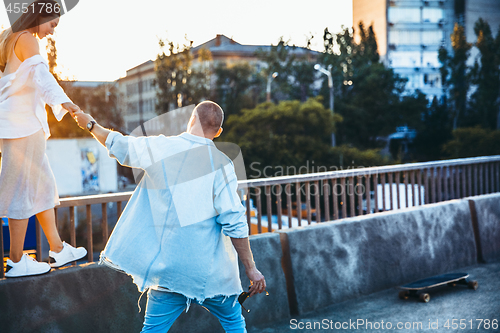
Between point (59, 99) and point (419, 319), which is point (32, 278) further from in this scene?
point (419, 319)

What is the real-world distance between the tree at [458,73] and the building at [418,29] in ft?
57.8

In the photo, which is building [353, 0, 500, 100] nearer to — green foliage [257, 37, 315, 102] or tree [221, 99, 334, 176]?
Answer: green foliage [257, 37, 315, 102]

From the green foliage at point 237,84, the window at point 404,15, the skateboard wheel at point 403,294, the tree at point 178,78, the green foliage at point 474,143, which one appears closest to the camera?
the skateboard wheel at point 403,294

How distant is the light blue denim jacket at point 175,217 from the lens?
265 cm

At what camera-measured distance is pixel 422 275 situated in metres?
5.70

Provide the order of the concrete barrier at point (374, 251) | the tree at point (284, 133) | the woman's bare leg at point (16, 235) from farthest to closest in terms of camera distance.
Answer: the tree at point (284, 133)
the concrete barrier at point (374, 251)
the woman's bare leg at point (16, 235)

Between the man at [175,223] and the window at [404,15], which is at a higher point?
the window at [404,15]

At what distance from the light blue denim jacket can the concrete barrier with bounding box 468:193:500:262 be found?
4.94 meters

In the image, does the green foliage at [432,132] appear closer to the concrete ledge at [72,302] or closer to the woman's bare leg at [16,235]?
the concrete ledge at [72,302]

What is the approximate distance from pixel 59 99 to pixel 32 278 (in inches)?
52.2

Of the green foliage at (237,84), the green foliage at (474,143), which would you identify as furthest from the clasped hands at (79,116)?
the green foliage at (237,84)

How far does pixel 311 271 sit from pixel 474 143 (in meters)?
28.1

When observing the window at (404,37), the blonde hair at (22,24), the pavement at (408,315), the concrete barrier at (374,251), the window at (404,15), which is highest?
the window at (404,15)

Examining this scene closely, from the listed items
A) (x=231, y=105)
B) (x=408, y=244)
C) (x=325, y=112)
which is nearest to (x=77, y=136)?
(x=231, y=105)
